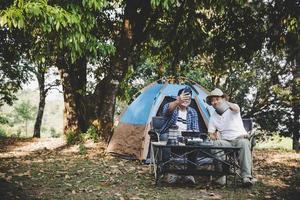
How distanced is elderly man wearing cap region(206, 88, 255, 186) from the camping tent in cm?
226

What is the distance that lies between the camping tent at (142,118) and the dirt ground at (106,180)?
1.07 feet

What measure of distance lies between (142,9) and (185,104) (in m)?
4.69

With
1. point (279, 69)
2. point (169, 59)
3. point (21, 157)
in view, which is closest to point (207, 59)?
point (279, 69)

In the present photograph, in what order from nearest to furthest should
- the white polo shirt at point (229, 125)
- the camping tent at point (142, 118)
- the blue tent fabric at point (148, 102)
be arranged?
the white polo shirt at point (229, 125)
the camping tent at point (142, 118)
the blue tent fabric at point (148, 102)

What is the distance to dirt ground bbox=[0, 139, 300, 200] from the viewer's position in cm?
584

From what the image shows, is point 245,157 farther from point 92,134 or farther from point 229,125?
point 92,134

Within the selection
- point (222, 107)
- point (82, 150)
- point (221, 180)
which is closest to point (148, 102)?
point (82, 150)

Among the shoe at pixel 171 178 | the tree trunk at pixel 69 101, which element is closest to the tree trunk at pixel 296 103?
the tree trunk at pixel 69 101

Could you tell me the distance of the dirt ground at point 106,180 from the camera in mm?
5836

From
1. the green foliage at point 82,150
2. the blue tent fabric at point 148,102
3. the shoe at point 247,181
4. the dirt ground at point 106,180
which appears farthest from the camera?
the green foliage at point 82,150

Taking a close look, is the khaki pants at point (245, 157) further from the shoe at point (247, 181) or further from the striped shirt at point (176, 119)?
the striped shirt at point (176, 119)

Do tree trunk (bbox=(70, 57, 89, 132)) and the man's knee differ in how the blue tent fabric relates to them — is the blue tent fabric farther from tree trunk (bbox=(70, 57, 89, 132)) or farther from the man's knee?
the man's knee

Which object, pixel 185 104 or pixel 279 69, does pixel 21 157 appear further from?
pixel 279 69

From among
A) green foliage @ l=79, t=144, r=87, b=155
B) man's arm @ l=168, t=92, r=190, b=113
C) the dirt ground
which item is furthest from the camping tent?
man's arm @ l=168, t=92, r=190, b=113
